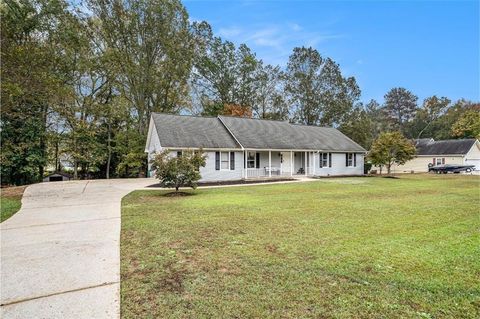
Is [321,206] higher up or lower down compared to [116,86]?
lower down

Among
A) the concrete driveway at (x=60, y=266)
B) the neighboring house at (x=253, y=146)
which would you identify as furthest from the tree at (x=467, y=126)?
the concrete driveway at (x=60, y=266)

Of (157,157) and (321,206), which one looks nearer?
(321,206)

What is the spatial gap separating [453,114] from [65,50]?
63.6 meters

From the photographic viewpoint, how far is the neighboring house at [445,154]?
36.3 m

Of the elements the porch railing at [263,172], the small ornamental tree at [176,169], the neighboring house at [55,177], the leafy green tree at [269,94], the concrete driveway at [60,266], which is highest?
the leafy green tree at [269,94]

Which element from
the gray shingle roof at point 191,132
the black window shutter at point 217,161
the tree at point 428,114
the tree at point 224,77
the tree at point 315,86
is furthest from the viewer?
the tree at point 428,114

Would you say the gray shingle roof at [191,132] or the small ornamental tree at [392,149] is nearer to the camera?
the gray shingle roof at [191,132]

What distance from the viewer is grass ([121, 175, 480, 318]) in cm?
313

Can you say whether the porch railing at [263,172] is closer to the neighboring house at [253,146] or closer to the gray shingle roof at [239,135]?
the neighboring house at [253,146]

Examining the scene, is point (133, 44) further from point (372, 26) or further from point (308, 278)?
point (308, 278)

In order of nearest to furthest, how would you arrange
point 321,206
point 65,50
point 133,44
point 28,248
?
point 28,248 < point 321,206 < point 65,50 < point 133,44

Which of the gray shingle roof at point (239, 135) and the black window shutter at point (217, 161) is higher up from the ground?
the gray shingle roof at point (239, 135)

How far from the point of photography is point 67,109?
24688 millimetres

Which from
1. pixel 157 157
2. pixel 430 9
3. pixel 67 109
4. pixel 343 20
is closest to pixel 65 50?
pixel 67 109
